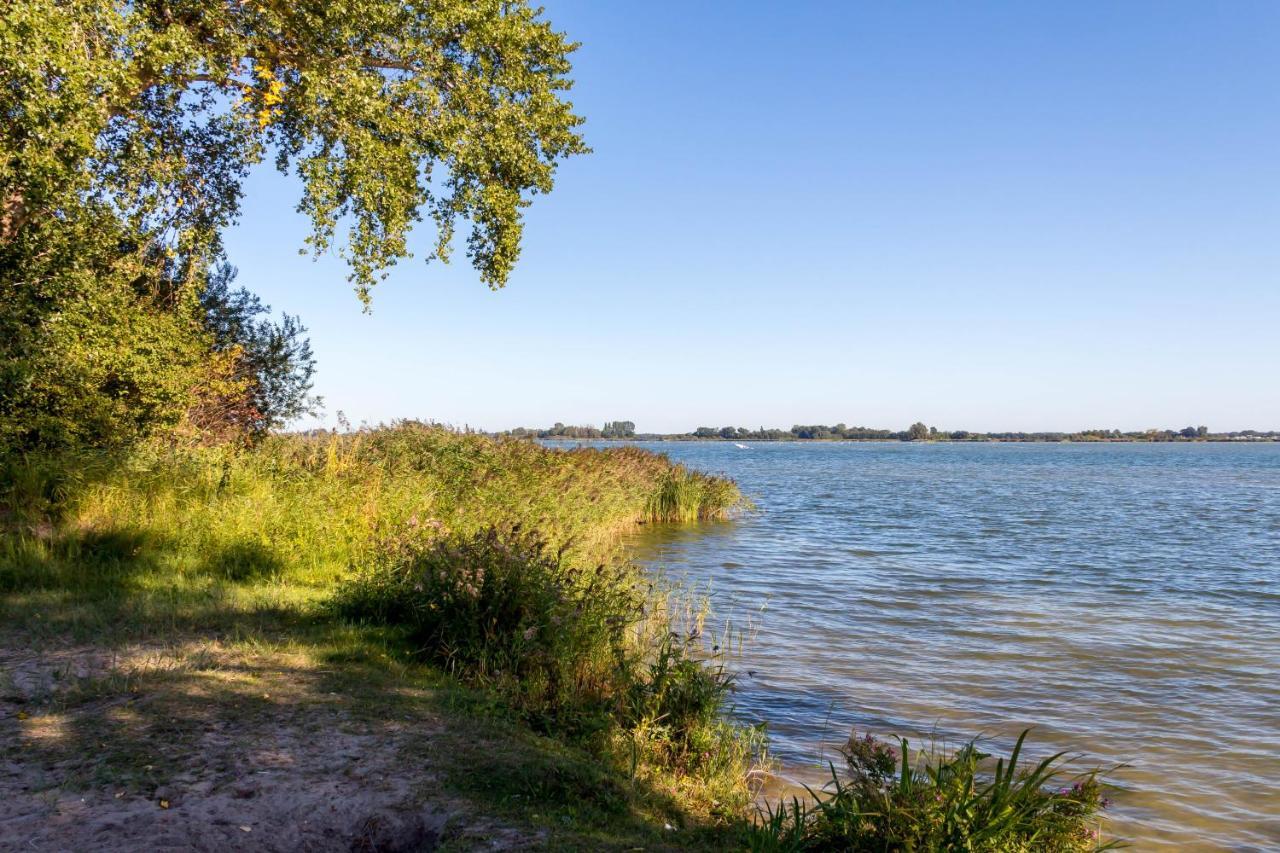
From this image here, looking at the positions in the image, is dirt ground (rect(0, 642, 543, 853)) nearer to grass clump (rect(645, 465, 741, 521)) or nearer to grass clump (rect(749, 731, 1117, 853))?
grass clump (rect(749, 731, 1117, 853))

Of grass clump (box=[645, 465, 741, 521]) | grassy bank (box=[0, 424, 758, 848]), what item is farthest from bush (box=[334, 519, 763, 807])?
grass clump (box=[645, 465, 741, 521])

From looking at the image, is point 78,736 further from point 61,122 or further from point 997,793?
point 61,122

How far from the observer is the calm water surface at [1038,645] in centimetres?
820

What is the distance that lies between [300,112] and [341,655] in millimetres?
10290

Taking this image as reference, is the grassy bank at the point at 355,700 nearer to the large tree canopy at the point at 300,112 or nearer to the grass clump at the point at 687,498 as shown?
the large tree canopy at the point at 300,112

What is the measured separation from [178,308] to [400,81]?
238 inches

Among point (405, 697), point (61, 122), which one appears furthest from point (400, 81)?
point (405, 697)

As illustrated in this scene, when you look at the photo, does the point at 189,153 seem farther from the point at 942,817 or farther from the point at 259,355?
the point at 942,817

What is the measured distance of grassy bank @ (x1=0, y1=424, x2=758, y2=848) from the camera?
5.26 m

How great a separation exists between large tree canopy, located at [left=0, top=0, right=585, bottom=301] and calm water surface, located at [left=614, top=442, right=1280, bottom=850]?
9.82 meters

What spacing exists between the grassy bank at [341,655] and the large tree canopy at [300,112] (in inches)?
174

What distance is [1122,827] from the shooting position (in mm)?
6914

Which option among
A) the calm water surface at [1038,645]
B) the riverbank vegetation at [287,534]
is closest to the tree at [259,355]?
the riverbank vegetation at [287,534]

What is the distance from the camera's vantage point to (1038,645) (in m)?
13.0
